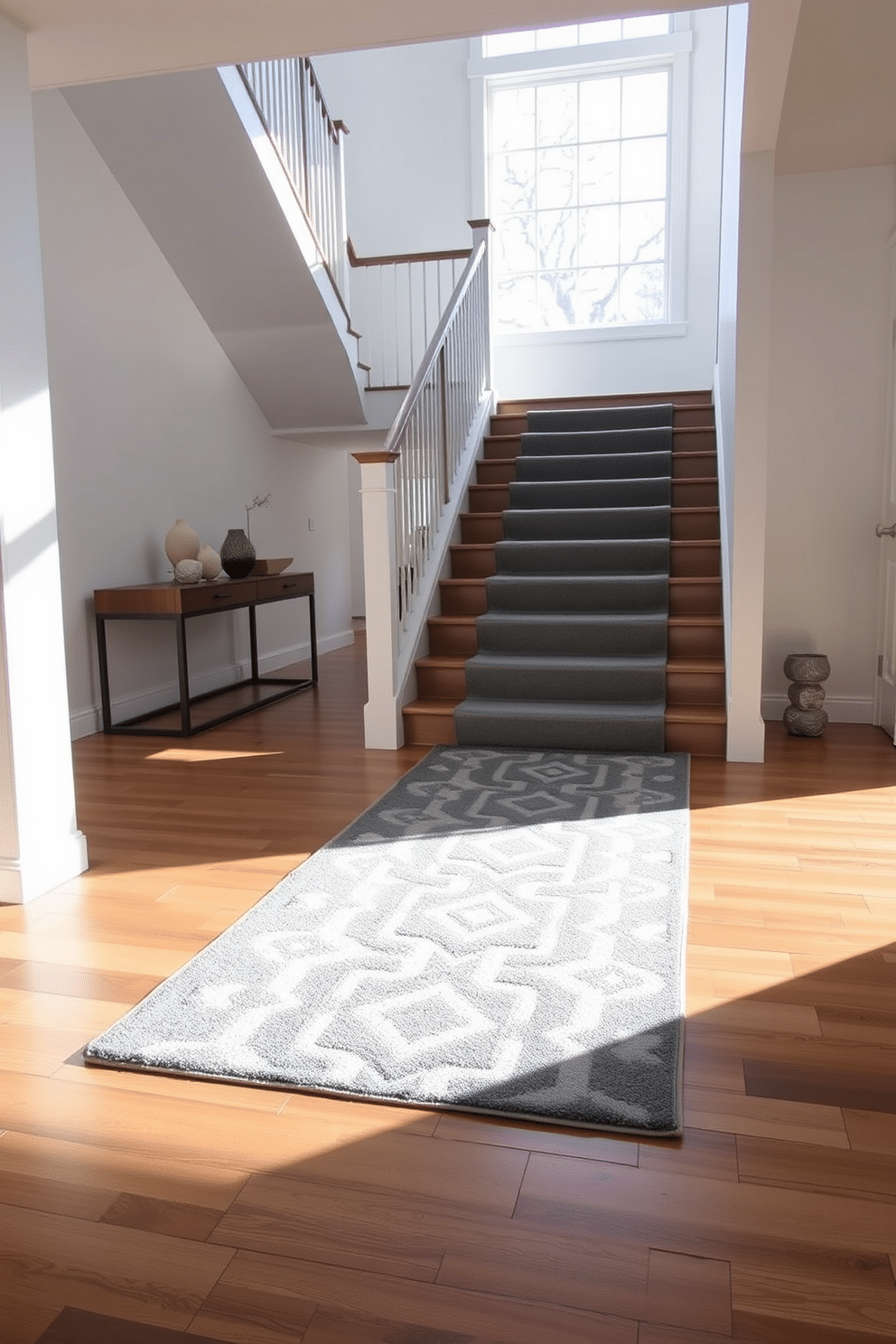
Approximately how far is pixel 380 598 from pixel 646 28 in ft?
19.1

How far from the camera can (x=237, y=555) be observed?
18.2 ft

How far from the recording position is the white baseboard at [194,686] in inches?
194

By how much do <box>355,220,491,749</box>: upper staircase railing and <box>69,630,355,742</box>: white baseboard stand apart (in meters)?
1.27

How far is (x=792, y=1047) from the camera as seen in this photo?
6.19 ft

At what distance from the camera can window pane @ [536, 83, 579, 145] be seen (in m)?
7.88

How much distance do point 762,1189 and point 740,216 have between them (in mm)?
3450

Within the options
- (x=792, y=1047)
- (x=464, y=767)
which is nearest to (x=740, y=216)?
(x=464, y=767)

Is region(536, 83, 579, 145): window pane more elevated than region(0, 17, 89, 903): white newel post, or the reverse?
region(536, 83, 579, 145): window pane

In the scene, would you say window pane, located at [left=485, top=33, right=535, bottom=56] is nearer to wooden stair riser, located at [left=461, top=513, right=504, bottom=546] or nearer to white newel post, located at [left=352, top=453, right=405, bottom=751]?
wooden stair riser, located at [left=461, top=513, right=504, bottom=546]

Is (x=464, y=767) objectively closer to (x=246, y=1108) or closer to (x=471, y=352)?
(x=246, y=1108)

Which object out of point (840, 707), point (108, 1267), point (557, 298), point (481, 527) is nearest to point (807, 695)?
point (840, 707)

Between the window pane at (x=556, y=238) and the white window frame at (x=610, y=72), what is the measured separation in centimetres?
50

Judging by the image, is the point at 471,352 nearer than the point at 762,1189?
No

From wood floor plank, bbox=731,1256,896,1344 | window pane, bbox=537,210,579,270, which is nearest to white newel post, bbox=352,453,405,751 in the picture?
wood floor plank, bbox=731,1256,896,1344
